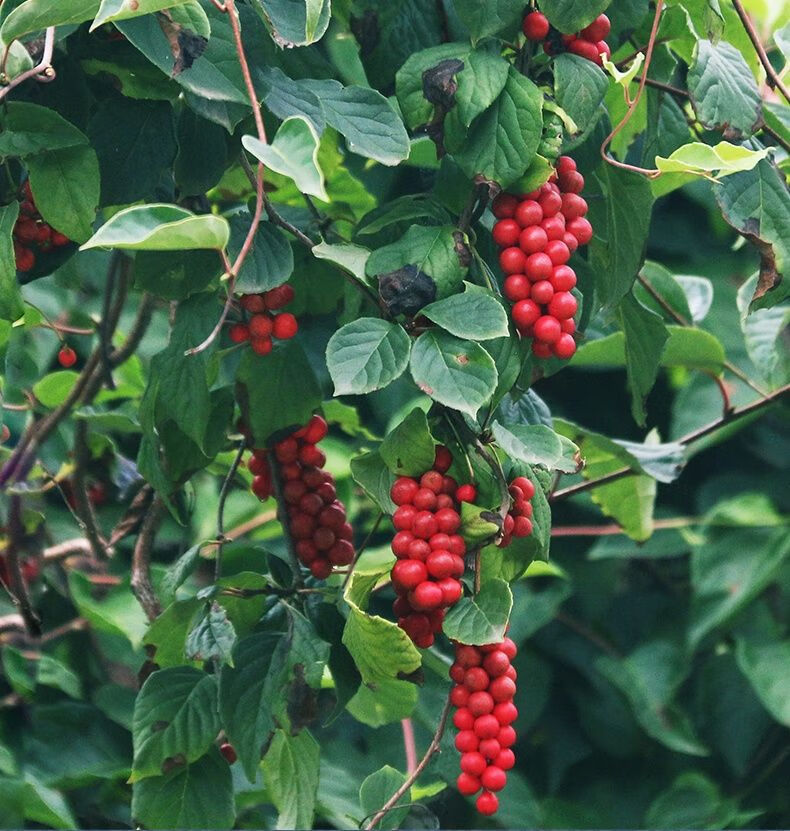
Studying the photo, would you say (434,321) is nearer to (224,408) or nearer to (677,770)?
(224,408)

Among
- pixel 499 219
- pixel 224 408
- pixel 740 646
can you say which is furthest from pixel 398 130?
pixel 740 646

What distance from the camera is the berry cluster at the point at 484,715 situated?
0.66 meters

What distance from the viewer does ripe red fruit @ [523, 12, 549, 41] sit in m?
0.67

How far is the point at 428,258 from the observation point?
65 cm

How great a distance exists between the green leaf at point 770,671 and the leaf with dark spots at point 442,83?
116 centimetres

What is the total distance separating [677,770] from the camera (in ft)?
5.78

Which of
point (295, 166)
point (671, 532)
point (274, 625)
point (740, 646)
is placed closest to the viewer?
point (295, 166)

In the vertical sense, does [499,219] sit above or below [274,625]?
above

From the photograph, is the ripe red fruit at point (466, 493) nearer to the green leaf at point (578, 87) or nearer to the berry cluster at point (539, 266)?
the berry cluster at point (539, 266)

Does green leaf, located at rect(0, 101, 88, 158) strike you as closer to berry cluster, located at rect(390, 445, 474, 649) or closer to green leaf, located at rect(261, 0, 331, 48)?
green leaf, located at rect(261, 0, 331, 48)

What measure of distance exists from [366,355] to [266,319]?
97 millimetres

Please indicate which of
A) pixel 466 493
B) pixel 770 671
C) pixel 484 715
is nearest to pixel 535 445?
pixel 466 493

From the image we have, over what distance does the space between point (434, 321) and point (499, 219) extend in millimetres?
79

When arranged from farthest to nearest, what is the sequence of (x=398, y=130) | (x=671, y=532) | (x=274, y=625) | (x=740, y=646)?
1. (x=671, y=532)
2. (x=740, y=646)
3. (x=274, y=625)
4. (x=398, y=130)
